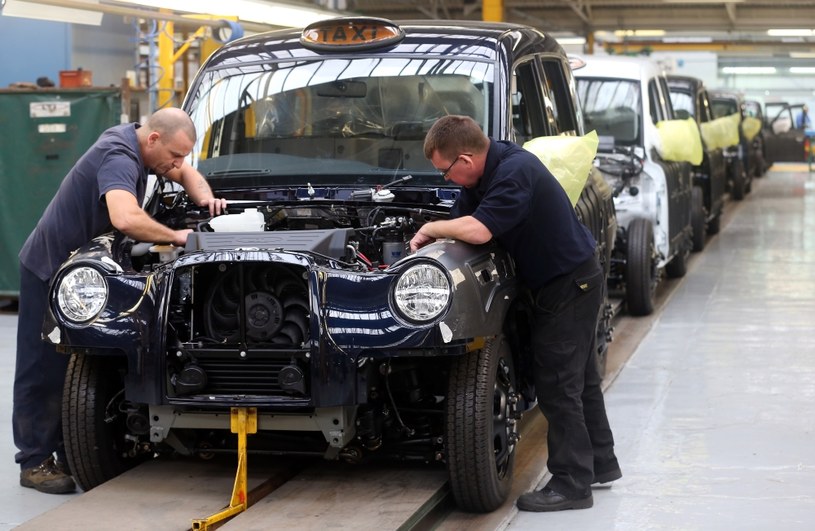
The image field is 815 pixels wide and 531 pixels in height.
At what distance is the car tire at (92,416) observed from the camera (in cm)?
518

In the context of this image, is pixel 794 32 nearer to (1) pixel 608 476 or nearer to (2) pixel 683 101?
(2) pixel 683 101

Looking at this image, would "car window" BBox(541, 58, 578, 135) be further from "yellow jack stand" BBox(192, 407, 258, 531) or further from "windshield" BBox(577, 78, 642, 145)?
"windshield" BBox(577, 78, 642, 145)

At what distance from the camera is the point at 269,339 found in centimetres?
489

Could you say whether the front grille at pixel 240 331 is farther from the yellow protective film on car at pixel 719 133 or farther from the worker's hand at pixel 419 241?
the yellow protective film on car at pixel 719 133

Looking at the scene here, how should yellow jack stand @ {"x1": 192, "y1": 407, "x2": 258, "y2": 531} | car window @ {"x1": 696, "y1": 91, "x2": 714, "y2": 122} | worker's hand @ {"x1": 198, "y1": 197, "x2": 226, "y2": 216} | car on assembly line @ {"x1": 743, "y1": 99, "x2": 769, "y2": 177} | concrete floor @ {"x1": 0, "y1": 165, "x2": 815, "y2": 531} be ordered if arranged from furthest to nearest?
car on assembly line @ {"x1": 743, "y1": 99, "x2": 769, "y2": 177}
car window @ {"x1": 696, "y1": 91, "x2": 714, "y2": 122}
worker's hand @ {"x1": 198, "y1": 197, "x2": 226, "y2": 216}
concrete floor @ {"x1": 0, "y1": 165, "x2": 815, "y2": 531}
yellow jack stand @ {"x1": 192, "y1": 407, "x2": 258, "y2": 531}

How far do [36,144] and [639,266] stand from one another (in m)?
5.14

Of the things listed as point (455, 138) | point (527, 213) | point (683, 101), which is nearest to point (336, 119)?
point (455, 138)

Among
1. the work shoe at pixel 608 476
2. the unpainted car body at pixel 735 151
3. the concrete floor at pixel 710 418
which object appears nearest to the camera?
the concrete floor at pixel 710 418

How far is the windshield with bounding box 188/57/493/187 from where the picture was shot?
5.98m

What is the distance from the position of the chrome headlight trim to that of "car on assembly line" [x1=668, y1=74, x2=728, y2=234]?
10.6 meters

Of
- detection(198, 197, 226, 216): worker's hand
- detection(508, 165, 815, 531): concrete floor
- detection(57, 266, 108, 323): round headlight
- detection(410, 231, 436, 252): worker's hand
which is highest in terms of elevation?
detection(198, 197, 226, 216): worker's hand

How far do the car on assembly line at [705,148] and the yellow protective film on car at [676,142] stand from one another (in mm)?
2559

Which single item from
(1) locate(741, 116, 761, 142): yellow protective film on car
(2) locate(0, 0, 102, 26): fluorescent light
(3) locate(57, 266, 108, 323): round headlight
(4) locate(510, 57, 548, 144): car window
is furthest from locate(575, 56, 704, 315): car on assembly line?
(1) locate(741, 116, 761, 142): yellow protective film on car

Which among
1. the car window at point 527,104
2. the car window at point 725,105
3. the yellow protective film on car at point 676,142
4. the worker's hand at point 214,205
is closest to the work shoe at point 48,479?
the worker's hand at point 214,205
